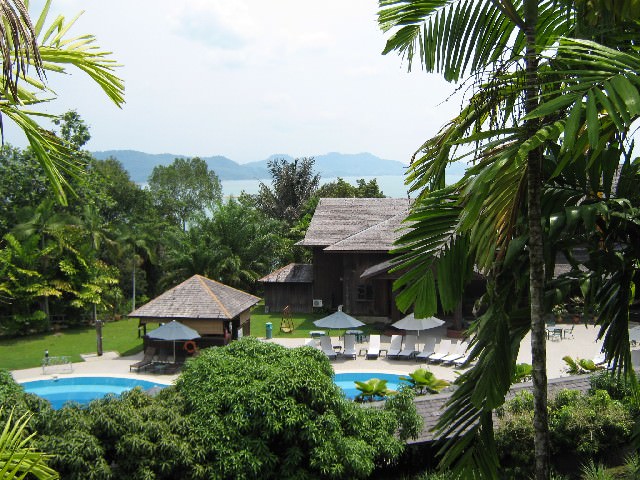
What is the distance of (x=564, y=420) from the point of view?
→ 10750mm

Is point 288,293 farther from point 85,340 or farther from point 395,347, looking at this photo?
point 395,347

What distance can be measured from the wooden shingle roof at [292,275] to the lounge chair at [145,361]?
976 cm

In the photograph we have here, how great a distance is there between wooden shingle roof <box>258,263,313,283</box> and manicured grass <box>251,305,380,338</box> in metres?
1.47

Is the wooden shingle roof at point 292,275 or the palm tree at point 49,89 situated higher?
the palm tree at point 49,89

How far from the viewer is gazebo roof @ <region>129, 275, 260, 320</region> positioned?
71.1 feet

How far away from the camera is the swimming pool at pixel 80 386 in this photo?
1894 centimetres

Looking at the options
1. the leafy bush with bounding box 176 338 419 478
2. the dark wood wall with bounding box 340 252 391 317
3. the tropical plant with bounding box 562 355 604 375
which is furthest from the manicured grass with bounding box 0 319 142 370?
the tropical plant with bounding box 562 355 604 375

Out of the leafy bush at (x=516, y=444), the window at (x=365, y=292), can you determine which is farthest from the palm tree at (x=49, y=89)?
the window at (x=365, y=292)

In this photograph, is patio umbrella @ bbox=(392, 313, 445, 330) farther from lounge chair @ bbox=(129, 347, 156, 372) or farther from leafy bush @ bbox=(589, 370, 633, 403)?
leafy bush @ bbox=(589, 370, 633, 403)

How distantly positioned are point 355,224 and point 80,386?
15408 mm

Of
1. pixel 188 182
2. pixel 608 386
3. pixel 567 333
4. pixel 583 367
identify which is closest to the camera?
pixel 608 386

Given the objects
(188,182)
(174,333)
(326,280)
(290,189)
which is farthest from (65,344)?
(188,182)

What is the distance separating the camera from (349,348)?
2170 cm

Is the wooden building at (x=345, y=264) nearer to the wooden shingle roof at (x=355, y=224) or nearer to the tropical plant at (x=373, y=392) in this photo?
the wooden shingle roof at (x=355, y=224)
